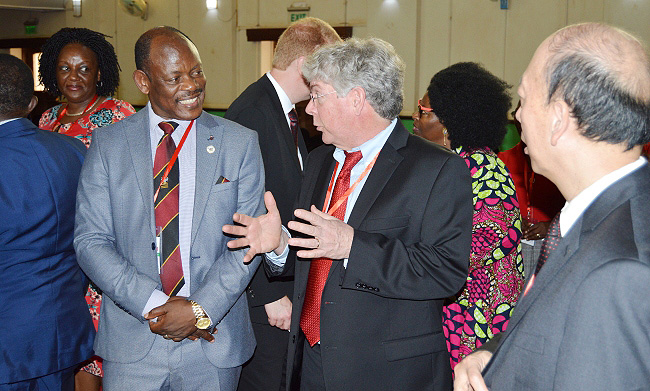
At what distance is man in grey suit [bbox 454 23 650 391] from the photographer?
3.52 ft

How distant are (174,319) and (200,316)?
0.31 ft

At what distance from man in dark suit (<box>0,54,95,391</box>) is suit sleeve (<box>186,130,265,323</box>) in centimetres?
77

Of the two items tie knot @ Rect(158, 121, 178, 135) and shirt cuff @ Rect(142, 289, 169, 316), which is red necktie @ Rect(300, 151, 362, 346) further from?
tie knot @ Rect(158, 121, 178, 135)

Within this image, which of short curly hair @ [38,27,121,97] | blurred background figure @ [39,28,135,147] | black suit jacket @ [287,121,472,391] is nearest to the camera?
black suit jacket @ [287,121,472,391]

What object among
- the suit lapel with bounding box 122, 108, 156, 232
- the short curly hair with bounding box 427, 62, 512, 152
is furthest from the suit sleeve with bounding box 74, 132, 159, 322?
the short curly hair with bounding box 427, 62, 512, 152

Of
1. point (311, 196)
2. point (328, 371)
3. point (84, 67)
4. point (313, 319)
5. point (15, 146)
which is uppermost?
point (84, 67)

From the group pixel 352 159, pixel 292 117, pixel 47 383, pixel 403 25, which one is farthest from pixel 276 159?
pixel 403 25

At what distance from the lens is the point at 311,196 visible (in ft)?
7.97

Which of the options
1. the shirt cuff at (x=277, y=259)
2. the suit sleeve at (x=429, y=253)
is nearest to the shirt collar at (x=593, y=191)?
the suit sleeve at (x=429, y=253)

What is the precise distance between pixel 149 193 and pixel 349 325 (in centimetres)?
92

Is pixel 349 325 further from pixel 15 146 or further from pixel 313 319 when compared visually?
pixel 15 146

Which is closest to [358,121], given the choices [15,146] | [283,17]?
[15,146]

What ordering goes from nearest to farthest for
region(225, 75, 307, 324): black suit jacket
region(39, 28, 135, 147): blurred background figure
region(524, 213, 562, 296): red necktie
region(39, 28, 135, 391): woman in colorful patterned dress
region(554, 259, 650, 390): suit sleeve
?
region(554, 259, 650, 390): suit sleeve
region(524, 213, 562, 296): red necktie
region(225, 75, 307, 324): black suit jacket
region(39, 28, 135, 391): woman in colorful patterned dress
region(39, 28, 135, 147): blurred background figure

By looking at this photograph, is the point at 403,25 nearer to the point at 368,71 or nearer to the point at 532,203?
the point at 532,203
